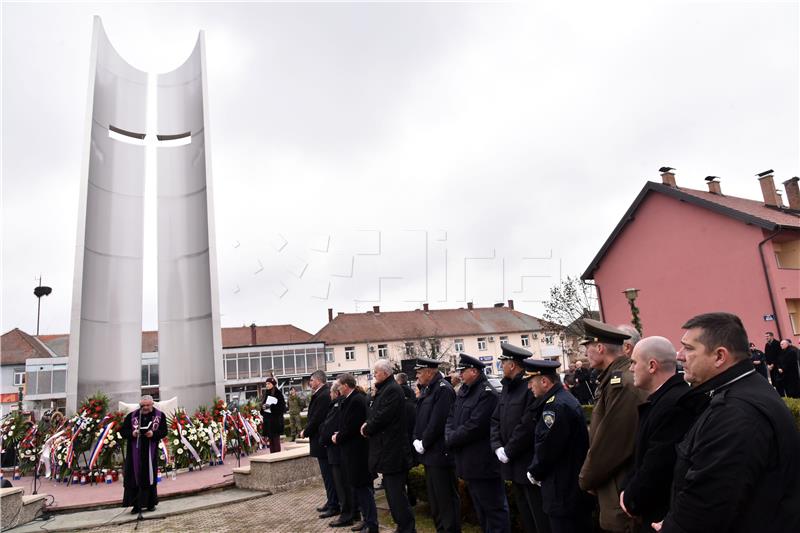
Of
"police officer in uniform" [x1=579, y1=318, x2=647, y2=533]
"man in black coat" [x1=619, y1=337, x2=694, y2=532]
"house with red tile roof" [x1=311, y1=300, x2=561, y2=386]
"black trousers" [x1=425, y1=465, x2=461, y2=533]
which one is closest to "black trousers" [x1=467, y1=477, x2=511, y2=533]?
"black trousers" [x1=425, y1=465, x2=461, y2=533]

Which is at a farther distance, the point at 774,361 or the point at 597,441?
the point at 774,361

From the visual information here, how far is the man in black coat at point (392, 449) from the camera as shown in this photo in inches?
231

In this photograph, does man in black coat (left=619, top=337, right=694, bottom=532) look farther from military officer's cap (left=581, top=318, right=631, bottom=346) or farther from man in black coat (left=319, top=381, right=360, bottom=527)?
man in black coat (left=319, top=381, right=360, bottom=527)

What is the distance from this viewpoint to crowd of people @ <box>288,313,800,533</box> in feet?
7.08

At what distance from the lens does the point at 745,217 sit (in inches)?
821

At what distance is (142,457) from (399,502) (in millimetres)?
4806

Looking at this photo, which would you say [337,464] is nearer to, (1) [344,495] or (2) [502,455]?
(1) [344,495]

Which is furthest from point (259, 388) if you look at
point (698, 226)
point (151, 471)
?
point (151, 471)

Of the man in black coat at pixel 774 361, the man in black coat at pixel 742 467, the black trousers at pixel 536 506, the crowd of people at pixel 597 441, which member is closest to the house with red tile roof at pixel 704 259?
the man in black coat at pixel 774 361

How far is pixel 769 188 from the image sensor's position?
26.0 meters

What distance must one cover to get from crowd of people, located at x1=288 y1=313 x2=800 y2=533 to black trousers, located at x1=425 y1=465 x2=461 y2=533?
14 millimetres

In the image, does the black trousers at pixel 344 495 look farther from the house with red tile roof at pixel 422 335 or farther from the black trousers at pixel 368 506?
the house with red tile roof at pixel 422 335

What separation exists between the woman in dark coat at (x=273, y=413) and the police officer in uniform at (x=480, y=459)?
6083 millimetres

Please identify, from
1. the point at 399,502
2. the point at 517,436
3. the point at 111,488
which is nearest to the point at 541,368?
the point at 517,436
